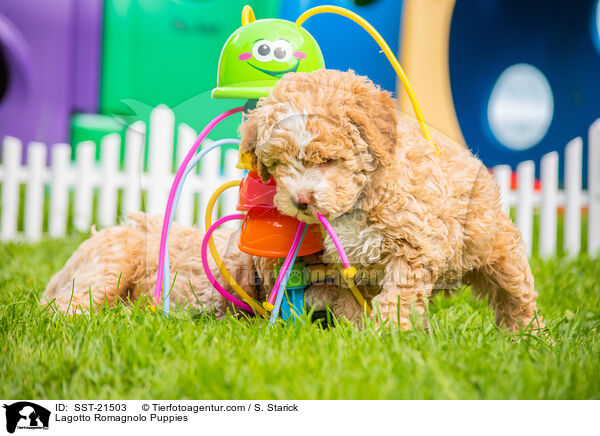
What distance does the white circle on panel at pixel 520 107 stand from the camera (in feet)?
24.0

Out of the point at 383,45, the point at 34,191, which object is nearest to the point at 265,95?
the point at 383,45

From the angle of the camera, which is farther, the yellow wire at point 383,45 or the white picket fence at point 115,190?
the white picket fence at point 115,190

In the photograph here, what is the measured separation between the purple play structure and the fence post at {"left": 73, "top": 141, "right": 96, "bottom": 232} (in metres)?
1.78

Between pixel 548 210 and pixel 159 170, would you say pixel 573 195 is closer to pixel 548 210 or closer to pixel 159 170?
pixel 548 210

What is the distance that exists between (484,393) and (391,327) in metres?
0.40

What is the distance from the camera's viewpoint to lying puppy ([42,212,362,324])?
2.56m

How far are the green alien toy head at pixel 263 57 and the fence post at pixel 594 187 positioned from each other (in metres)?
4.42

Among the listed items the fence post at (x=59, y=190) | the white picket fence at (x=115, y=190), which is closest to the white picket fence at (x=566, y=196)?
the white picket fence at (x=115, y=190)

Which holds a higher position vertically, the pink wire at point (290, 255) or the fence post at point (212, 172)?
the fence post at point (212, 172)

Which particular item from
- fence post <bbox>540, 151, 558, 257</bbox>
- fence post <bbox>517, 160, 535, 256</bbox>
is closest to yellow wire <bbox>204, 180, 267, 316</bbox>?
fence post <bbox>517, 160, 535, 256</bbox>

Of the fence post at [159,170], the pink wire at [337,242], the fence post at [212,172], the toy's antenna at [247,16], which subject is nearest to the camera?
the pink wire at [337,242]
